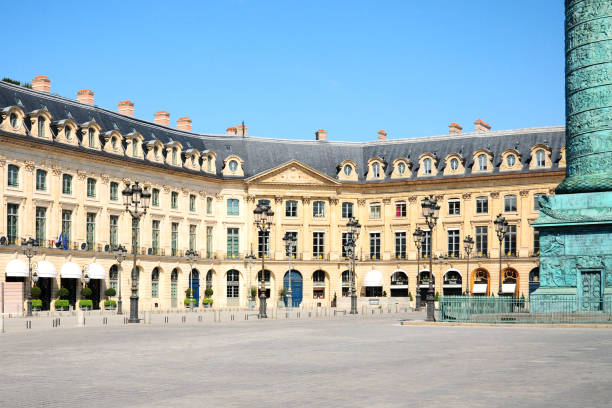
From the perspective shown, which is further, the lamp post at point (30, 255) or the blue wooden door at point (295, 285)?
the blue wooden door at point (295, 285)

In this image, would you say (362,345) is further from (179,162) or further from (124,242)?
(179,162)

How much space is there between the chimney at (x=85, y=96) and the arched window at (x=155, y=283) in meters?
13.8

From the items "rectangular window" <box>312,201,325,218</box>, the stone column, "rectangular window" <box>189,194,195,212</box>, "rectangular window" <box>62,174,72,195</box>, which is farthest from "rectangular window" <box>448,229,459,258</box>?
the stone column

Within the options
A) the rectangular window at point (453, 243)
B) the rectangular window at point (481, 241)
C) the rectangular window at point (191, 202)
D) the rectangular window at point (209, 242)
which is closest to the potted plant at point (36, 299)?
the rectangular window at point (191, 202)

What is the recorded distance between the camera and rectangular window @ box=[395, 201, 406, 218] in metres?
80.8

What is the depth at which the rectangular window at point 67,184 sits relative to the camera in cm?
6303

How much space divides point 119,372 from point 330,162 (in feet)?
224

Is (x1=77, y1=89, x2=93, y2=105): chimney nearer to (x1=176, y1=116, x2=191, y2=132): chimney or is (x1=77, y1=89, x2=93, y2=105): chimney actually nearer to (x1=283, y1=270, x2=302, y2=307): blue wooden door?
(x1=176, y1=116, x2=191, y2=132): chimney

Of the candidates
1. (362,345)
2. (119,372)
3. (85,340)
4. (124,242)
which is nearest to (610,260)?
(362,345)

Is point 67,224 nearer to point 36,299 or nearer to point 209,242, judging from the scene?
point 36,299

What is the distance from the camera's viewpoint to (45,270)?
5819 centimetres

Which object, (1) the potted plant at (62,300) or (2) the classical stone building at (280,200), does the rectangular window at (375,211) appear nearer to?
(2) the classical stone building at (280,200)

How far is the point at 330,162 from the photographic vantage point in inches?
3290

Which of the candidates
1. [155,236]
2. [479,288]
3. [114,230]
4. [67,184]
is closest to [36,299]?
[67,184]
